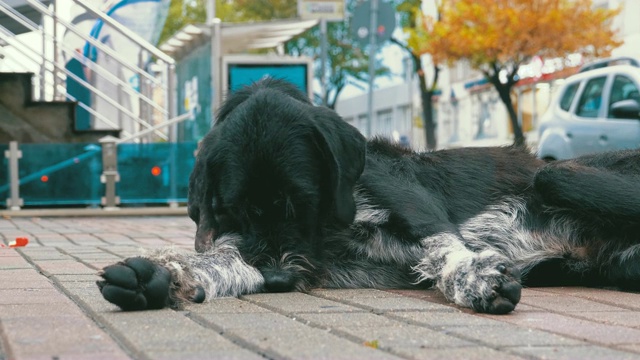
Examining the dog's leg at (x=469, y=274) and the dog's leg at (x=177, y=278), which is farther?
the dog's leg at (x=469, y=274)

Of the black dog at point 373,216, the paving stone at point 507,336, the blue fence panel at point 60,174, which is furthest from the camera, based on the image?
the blue fence panel at point 60,174

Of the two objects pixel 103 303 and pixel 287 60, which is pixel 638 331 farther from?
pixel 287 60

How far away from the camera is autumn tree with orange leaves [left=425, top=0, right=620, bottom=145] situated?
121 feet

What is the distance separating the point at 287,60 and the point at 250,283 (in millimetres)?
13682

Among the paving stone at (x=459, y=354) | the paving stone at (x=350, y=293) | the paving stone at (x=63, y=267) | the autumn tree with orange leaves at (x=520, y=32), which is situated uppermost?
the autumn tree with orange leaves at (x=520, y=32)

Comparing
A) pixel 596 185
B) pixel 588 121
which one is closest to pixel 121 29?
pixel 588 121

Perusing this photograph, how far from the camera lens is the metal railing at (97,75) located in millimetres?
15656

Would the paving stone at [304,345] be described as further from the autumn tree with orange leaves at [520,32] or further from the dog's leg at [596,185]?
the autumn tree with orange leaves at [520,32]

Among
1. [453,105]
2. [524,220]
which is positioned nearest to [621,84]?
[524,220]

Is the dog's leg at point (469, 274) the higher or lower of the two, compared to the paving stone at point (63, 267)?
higher

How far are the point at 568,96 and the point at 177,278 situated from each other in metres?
12.6

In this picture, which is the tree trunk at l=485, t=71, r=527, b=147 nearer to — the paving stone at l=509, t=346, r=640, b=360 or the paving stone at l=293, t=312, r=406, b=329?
the paving stone at l=293, t=312, r=406, b=329

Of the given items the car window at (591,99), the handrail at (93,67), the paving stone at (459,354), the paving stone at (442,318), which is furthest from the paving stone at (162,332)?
the handrail at (93,67)

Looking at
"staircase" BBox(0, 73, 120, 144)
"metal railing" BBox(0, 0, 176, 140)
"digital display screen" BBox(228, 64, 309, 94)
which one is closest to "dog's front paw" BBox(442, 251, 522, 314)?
"metal railing" BBox(0, 0, 176, 140)
